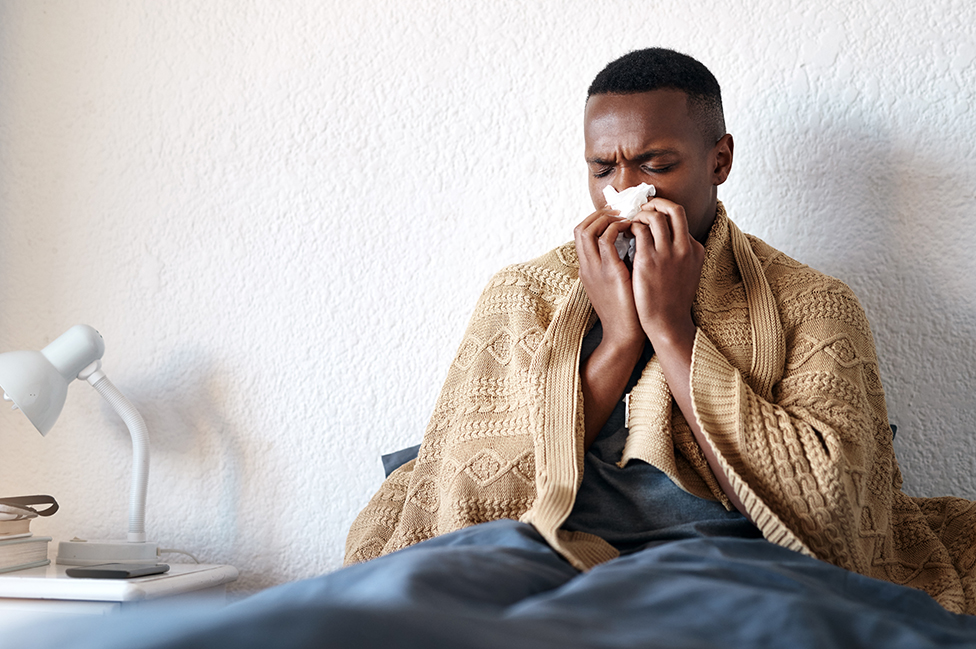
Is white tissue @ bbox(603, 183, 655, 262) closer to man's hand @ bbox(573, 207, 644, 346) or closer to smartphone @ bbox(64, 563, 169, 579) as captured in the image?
man's hand @ bbox(573, 207, 644, 346)

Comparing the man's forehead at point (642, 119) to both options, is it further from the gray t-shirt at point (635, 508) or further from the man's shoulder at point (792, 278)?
the gray t-shirt at point (635, 508)

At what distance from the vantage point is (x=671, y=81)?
48.6 inches

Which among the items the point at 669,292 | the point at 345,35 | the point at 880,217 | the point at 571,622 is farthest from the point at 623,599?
the point at 345,35

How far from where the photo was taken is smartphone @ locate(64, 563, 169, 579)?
136 centimetres

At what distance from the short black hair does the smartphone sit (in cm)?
116

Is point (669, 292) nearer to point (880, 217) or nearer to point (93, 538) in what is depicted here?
point (880, 217)

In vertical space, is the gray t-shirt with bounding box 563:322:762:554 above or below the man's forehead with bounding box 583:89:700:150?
below

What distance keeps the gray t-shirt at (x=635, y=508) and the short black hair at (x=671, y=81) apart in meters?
0.53

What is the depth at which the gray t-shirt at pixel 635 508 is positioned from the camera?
1057 millimetres

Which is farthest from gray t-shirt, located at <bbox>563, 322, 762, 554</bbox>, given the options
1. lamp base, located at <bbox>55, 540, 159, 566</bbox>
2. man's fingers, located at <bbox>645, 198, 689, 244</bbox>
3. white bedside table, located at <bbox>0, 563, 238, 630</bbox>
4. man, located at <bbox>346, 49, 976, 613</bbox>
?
lamp base, located at <bbox>55, 540, 159, 566</bbox>

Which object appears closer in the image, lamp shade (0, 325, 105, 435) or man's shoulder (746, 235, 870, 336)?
man's shoulder (746, 235, 870, 336)

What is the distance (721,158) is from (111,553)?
1379 mm

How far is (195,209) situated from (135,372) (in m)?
0.41

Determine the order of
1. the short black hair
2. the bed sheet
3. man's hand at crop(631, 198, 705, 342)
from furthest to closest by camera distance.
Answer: the short black hair
man's hand at crop(631, 198, 705, 342)
the bed sheet
